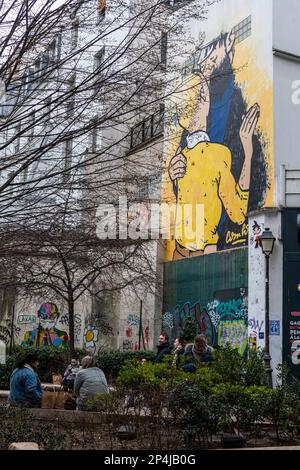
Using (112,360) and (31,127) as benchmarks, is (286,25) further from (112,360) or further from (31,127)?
(31,127)

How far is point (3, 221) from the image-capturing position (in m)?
9.88

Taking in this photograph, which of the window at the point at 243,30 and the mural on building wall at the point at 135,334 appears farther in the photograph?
the mural on building wall at the point at 135,334

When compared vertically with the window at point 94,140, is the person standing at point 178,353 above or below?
below

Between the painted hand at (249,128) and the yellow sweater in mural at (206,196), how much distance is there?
3.27 ft

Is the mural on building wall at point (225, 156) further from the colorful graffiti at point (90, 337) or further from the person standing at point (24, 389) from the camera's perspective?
the person standing at point (24, 389)

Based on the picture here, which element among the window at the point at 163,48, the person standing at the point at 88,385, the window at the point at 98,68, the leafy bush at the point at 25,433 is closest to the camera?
the leafy bush at the point at 25,433

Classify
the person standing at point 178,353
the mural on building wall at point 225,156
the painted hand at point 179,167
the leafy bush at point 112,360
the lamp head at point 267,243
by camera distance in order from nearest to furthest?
the person standing at point 178,353, the lamp head at point 267,243, the mural on building wall at point 225,156, the leafy bush at point 112,360, the painted hand at point 179,167

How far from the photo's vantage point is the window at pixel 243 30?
21125 mm

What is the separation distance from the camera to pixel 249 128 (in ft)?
67.8

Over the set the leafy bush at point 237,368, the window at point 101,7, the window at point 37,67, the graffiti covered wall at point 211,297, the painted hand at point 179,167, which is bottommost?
the leafy bush at point 237,368

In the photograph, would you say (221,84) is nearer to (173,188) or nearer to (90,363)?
(173,188)

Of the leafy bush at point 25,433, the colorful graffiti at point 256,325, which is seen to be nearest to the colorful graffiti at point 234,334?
the colorful graffiti at point 256,325

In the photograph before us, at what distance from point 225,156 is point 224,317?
18.4 feet
